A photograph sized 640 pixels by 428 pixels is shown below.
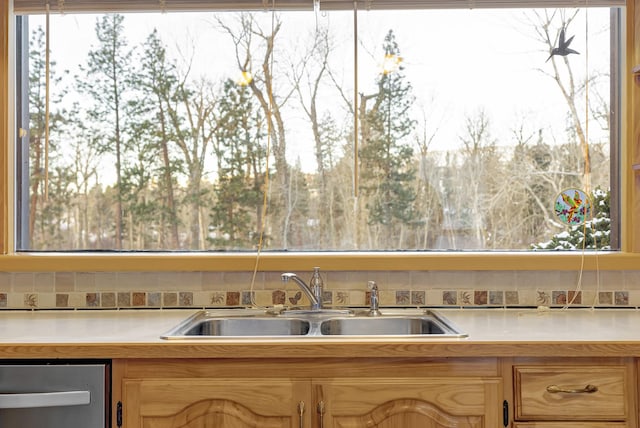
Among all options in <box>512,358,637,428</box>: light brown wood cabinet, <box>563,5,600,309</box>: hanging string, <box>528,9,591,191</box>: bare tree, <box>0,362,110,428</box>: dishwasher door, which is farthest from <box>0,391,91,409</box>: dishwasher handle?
<box>528,9,591,191</box>: bare tree

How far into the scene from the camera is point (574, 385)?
161cm

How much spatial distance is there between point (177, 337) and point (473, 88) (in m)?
1.51

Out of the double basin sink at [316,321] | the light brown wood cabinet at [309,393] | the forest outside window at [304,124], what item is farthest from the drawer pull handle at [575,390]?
the forest outside window at [304,124]

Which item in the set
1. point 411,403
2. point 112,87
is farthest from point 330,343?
point 112,87

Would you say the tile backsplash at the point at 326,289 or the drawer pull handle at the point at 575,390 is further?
the tile backsplash at the point at 326,289

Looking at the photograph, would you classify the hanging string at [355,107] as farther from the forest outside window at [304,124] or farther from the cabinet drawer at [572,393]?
the cabinet drawer at [572,393]

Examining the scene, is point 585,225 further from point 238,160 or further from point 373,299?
point 238,160

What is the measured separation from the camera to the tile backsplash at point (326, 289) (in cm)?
221

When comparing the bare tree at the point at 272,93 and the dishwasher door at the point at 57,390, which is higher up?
the bare tree at the point at 272,93

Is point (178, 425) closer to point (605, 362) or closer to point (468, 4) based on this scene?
point (605, 362)

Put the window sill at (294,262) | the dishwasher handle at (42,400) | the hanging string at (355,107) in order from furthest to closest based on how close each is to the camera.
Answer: the hanging string at (355,107)
the window sill at (294,262)
the dishwasher handle at (42,400)

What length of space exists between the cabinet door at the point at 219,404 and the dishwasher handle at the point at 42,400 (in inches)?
5.2

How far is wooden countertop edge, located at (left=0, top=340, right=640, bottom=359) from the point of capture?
62.8 inches

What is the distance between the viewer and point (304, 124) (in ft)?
7.79
